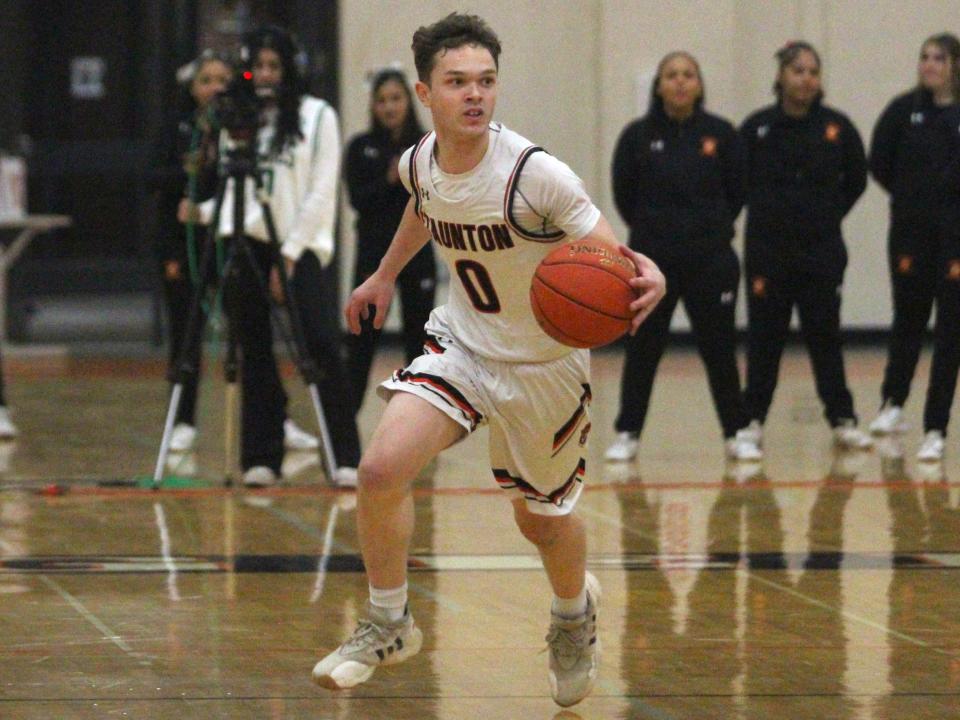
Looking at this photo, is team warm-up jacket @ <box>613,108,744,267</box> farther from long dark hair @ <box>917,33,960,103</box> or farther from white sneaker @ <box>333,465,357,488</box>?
white sneaker @ <box>333,465,357,488</box>

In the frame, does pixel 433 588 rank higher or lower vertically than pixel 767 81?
lower

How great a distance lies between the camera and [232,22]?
15.4 m

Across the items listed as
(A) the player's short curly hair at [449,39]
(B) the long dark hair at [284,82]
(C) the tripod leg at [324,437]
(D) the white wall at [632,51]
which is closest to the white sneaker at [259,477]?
(C) the tripod leg at [324,437]

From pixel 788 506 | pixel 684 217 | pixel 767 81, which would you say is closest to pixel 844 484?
pixel 788 506

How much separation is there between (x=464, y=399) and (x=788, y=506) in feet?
11.4

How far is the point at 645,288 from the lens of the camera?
4.49m

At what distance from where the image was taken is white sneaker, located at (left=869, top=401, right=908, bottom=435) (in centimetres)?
1007

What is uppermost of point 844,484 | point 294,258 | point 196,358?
point 294,258

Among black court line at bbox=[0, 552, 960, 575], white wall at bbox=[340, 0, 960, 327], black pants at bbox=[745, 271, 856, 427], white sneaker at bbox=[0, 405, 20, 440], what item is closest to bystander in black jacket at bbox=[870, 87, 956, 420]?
black pants at bbox=[745, 271, 856, 427]

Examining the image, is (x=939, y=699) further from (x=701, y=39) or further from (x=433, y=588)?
(x=701, y=39)

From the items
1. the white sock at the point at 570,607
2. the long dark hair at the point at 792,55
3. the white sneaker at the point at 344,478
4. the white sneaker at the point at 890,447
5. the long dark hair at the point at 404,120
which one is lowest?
the white sneaker at the point at 890,447

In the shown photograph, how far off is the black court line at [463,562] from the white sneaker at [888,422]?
337 cm

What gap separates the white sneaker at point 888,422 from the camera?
10.1 meters

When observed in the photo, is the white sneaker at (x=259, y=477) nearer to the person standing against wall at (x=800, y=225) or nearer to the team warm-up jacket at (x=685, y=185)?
the team warm-up jacket at (x=685, y=185)
